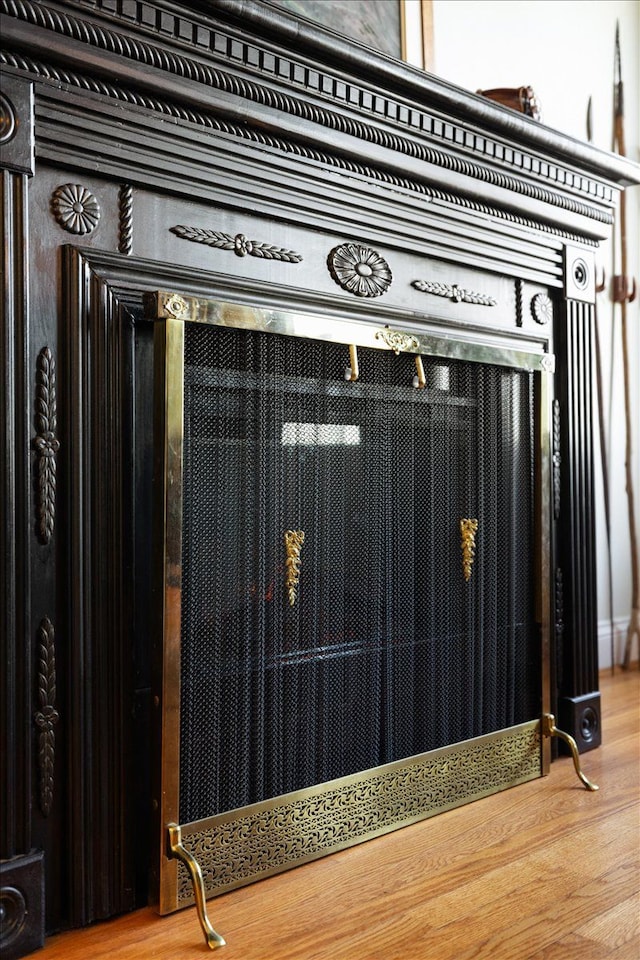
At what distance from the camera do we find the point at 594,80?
3.32m

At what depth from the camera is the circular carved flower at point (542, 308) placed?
2.31m

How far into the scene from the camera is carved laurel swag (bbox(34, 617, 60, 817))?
1401 millimetres

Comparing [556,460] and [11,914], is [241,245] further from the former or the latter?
[11,914]

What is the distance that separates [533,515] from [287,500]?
814mm

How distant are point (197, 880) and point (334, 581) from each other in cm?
62

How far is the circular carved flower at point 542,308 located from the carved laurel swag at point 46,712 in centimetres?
155

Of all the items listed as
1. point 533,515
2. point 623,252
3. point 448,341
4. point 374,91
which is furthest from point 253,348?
point 623,252

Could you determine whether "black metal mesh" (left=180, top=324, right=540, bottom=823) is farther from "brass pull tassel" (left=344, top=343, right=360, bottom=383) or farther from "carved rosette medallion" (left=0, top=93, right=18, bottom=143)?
"carved rosette medallion" (left=0, top=93, right=18, bottom=143)

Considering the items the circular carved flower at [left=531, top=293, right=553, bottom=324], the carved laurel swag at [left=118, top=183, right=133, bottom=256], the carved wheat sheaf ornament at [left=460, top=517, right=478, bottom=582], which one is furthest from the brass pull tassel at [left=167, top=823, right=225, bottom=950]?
the circular carved flower at [left=531, top=293, right=553, bottom=324]

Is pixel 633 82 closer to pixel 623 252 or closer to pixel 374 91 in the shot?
pixel 623 252

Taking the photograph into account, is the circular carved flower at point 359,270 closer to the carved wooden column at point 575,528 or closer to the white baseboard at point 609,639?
the carved wooden column at point 575,528

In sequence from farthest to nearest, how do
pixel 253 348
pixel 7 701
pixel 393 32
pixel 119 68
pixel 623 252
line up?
pixel 623 252 < pixel 393 32 < pixel 253 348 < pixel 119 68 < pixel 7 701

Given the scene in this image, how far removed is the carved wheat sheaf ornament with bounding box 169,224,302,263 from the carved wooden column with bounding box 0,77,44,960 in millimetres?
315

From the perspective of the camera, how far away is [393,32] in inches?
102
